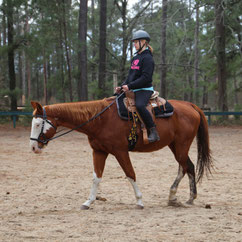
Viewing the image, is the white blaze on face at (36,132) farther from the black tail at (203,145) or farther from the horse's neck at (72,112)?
the black tail at (203,145)

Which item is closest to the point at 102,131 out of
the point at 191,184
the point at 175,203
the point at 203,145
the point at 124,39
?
the point at 175,203

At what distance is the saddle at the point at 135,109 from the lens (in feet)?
18.8

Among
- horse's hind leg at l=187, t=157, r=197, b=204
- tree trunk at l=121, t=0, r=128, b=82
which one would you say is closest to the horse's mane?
horse's hind leg at l=187, t=157, r=197, b=204

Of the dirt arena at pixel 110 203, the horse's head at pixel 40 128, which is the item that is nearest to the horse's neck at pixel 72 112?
the horse's head at pixel 40 128

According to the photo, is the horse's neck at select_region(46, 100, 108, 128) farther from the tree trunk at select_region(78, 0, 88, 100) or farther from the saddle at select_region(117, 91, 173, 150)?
the tree trunk at select_region(78, 0, 88, 100)

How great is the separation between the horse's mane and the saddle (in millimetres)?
322

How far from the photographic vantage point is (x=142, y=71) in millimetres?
5754

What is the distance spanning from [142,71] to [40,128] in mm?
1834

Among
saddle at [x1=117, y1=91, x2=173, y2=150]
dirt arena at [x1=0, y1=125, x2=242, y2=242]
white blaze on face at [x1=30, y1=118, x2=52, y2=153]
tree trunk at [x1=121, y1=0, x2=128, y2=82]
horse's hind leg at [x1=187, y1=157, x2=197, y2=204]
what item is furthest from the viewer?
tree trunk at [x1=121, y1=0, x2=128, y2=82]

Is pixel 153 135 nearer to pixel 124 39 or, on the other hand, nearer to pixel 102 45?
pixel 124 39

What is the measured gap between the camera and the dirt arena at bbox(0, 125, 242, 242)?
169 inches

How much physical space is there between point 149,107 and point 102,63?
16101mm

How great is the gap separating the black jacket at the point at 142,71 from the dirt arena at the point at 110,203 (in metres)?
1.98

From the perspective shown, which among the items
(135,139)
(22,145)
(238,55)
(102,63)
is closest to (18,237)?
(135,139)
